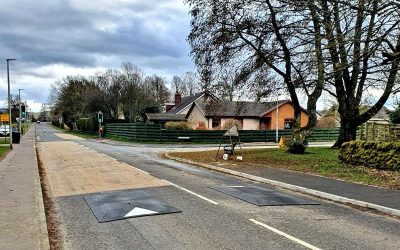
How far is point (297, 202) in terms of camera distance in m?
10.8

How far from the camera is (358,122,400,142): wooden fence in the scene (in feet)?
64.7

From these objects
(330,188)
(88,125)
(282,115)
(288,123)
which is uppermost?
(282,115)

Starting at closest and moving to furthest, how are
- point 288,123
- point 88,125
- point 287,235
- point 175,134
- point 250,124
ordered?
1. point 287,235
2. point 175,134
3. point 250,124
4. point 288,123
5. point 88,125

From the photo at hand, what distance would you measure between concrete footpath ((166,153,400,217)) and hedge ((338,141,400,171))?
2.57 metres

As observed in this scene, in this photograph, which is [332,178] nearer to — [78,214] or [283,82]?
[78,214]

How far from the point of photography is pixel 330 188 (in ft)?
42.1

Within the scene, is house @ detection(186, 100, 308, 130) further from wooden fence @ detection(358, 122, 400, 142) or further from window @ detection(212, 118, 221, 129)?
wooden fence @ detection(358, 122, 400, 142)

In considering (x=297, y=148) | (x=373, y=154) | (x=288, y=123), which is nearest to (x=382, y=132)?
(x=297, y=148)

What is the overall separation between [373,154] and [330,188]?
473 cm

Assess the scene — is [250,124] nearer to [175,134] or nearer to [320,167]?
[175,134]

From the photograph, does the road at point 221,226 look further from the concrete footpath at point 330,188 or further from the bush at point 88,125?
the bush at point 88,125

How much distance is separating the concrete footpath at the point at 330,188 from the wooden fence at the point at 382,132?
6025 millimetres

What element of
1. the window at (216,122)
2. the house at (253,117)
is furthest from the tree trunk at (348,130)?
the window at (216,122)

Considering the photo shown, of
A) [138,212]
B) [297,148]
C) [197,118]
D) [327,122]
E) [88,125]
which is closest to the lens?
[138,212]
